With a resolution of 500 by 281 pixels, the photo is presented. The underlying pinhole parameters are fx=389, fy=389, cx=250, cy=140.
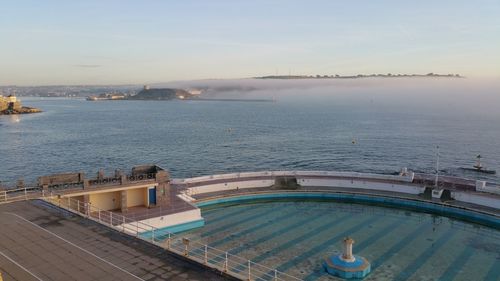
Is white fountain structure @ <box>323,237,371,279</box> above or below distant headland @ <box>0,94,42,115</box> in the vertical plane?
below

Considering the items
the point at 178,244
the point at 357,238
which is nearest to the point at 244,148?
the point at 357,238

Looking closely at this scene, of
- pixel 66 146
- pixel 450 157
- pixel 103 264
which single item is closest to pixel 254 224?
pixel 103 264

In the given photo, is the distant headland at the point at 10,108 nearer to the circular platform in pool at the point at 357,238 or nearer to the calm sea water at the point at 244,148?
the calm sea water at the point at 244,148

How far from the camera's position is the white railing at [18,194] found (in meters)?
27.9

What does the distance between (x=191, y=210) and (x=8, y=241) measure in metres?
15.7

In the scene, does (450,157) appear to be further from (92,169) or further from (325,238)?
(92,169)

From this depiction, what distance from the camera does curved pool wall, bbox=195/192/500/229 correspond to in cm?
3669

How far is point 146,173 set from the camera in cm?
3603

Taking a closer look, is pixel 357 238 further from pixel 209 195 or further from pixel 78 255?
pixel 78 255

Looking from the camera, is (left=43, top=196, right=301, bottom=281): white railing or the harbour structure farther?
the harbour structure

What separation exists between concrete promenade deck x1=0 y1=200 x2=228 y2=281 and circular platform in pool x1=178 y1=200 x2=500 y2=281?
35.3 feet

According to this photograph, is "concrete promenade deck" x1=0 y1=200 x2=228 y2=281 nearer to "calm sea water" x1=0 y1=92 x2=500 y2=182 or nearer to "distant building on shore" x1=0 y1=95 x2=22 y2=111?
"calm sea water" x1=0 y1=92 x2=500 y2=182

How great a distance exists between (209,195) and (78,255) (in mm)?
22924

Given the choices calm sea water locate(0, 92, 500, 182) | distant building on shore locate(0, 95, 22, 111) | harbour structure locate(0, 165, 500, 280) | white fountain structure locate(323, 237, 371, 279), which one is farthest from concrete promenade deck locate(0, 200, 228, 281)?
distant building on shore locate(0, 95, 22, 111)
